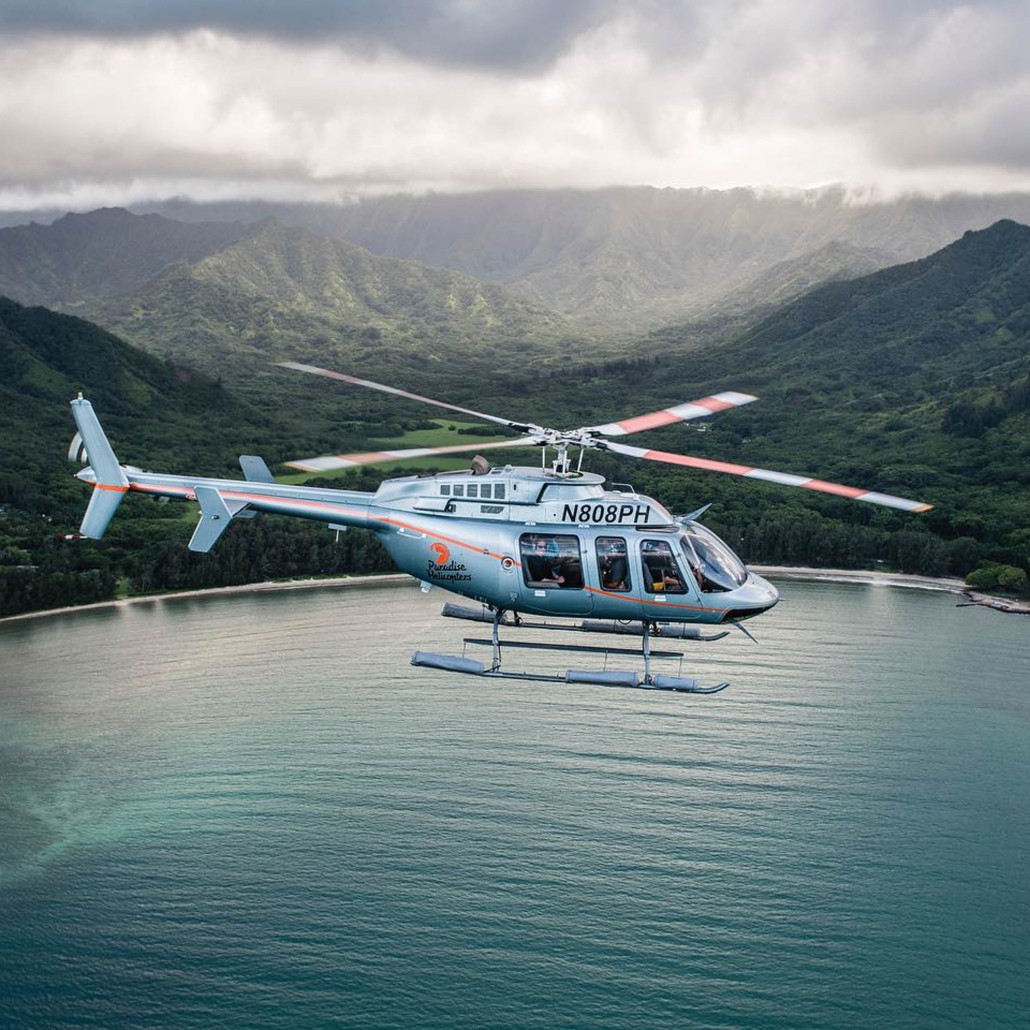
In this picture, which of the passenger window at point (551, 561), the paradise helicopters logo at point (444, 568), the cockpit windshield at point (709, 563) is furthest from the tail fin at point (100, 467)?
the cockpit windshield at point (709, 563)

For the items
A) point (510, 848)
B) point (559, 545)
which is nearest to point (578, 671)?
point (559, 545)

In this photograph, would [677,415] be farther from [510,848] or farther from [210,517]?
[510,848]

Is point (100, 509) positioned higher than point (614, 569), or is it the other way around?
point (100, 509)

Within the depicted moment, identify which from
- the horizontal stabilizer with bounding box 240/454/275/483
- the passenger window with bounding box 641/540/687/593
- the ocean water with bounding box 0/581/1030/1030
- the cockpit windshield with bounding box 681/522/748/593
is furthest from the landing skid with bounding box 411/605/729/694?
the ocean water with bounding box 0/581/1030/1030

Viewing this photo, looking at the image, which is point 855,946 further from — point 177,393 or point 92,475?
point 177,393

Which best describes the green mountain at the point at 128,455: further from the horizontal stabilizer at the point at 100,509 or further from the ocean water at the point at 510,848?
the horizontal stabilizer at the point at 100,509
